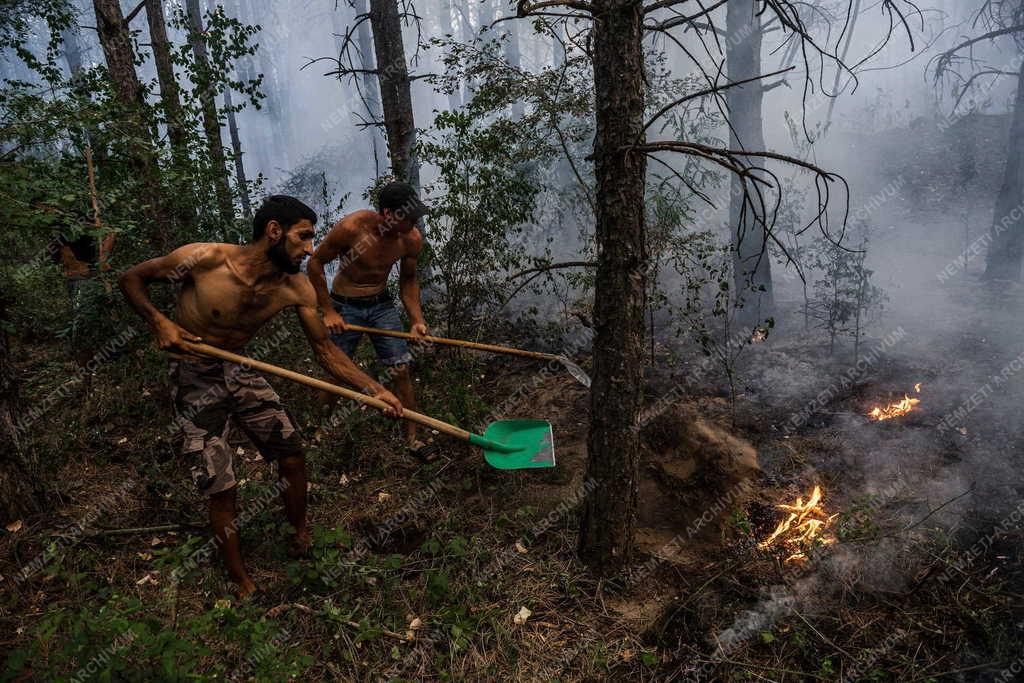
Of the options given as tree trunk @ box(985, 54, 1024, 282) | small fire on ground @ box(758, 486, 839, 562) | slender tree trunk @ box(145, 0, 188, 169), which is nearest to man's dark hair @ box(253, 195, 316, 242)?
slender tree trunk @ box(145, 0, 188, 169)

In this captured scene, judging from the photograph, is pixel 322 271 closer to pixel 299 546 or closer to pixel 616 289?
Result: pixel 299 546

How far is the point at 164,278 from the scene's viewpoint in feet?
11.6

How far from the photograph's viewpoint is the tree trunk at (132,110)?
5.56 metres

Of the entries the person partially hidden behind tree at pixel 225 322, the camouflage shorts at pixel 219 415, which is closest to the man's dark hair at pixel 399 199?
the person partially hidden behind tree at pixel 225 322

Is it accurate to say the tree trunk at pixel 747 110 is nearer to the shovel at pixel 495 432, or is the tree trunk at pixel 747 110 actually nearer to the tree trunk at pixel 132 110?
the shovel at pixel 495 432

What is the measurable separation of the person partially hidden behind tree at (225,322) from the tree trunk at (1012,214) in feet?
36.7

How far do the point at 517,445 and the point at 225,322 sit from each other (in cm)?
212

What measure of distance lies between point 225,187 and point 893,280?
12.2 meters

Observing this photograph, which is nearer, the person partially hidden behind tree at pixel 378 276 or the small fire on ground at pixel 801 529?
the small fire on ground at pixel 801 529

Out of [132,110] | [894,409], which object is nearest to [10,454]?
[132,110]

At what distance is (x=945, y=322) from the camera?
8297 mm

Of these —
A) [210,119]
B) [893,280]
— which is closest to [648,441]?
[210,119]

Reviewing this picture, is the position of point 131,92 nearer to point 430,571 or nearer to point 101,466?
point 101,466

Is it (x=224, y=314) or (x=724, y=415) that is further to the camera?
(x=724, y=415)
